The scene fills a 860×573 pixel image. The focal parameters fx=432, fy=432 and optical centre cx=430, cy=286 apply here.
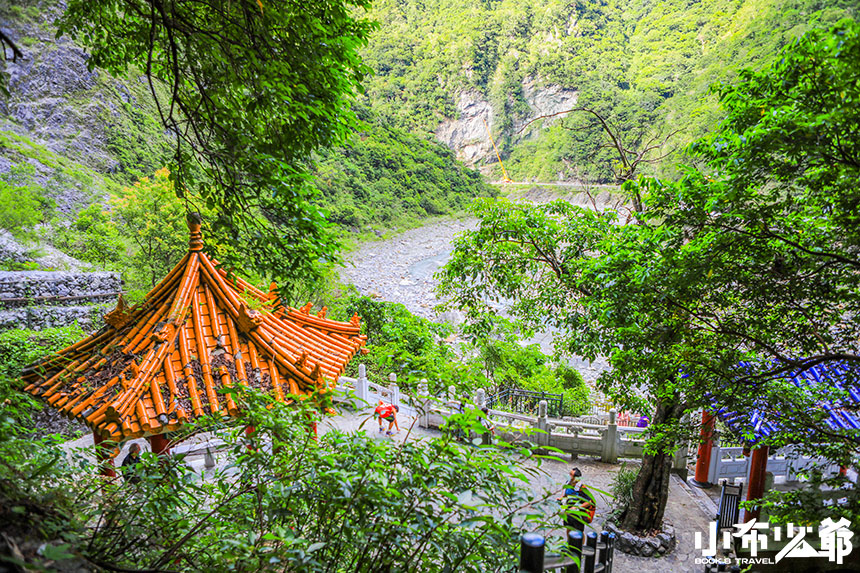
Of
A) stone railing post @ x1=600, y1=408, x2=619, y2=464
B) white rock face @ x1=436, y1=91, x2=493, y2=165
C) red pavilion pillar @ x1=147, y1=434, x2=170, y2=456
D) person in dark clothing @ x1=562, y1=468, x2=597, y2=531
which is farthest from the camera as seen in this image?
white rock face @ x1=436, y1=91, x2=493, y2=165

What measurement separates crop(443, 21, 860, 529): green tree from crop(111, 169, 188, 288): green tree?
47.8 feet

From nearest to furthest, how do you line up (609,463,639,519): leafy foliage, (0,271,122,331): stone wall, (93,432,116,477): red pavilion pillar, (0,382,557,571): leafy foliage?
(0,382,557,571): leafy foliage
(93,432,116,477): red pavilion pillar
(609,463,639,519): leafy foliage
(0,271,122,331): stone wall

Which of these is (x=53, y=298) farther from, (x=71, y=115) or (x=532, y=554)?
(x=71, y=115)

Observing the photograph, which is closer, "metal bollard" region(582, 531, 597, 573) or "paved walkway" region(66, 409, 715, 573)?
"metal bollard" region(582, 531, 597, 573)

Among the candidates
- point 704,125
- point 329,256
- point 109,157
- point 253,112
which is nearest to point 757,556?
point 329,256

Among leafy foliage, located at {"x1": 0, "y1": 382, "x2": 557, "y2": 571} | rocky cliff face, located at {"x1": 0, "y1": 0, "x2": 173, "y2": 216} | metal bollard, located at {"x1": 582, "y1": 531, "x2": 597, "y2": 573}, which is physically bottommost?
metal bollard, located at {"x1": 582, "y1": 531, "x2": 597, "y2": 573}

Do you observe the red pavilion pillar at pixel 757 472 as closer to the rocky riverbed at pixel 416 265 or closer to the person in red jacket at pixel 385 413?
the person in red jacket at pixel 385 413

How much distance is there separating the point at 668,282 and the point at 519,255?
374 cm

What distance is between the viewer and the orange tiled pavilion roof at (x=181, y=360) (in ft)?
11.7

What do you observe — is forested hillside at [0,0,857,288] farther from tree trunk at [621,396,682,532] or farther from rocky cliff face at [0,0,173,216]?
tree trunk at [621,396,682,532]

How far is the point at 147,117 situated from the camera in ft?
100

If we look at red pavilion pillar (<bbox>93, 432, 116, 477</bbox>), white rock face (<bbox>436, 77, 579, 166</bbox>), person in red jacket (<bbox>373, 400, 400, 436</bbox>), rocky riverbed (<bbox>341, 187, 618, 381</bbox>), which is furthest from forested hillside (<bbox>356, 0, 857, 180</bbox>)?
red pavilion pillar (<bbox>93, 432, 116, 477</bbox>)

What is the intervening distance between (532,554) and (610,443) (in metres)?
9.49

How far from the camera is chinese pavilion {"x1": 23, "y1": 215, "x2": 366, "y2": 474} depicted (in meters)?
3.55
